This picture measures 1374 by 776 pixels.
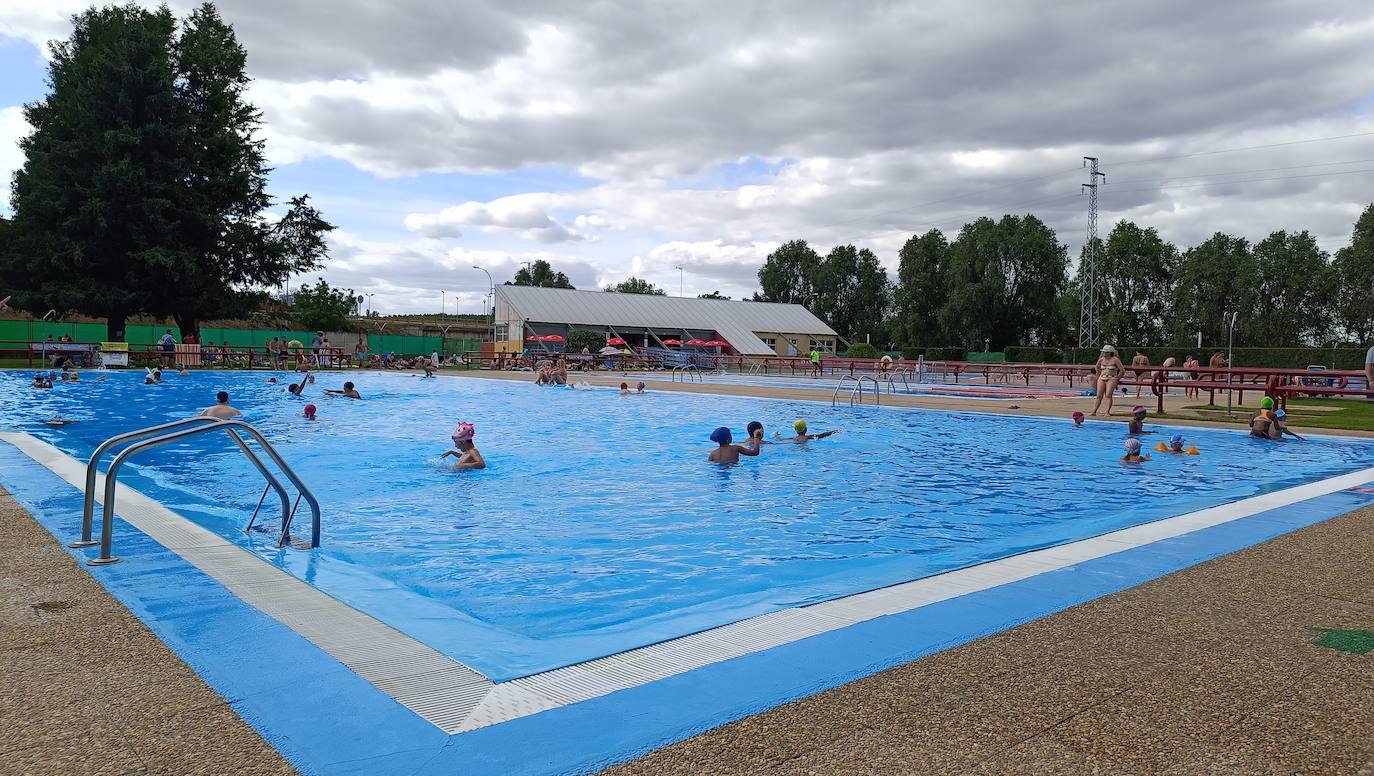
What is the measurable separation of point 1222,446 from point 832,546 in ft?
32.5

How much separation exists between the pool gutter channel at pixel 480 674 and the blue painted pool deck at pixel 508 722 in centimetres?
8

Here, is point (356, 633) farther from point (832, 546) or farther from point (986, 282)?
point (986, 282)

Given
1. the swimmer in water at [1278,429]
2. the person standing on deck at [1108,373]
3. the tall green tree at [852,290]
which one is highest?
the tall green tree at [852,290]

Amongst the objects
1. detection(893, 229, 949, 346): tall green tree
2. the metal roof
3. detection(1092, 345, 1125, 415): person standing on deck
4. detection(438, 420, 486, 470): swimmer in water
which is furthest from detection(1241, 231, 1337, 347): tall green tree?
detection(438, 420, 486, 470): swimmer in water

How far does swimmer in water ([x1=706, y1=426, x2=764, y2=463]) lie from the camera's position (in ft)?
39.0

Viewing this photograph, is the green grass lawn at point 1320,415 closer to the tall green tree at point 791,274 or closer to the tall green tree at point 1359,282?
the tall green tree at point 1359,282

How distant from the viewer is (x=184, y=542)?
5.64 metres

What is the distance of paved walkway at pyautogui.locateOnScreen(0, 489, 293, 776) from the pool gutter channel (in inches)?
21.5

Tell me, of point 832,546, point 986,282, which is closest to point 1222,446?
point 832,546

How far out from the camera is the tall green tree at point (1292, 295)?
2218 inches

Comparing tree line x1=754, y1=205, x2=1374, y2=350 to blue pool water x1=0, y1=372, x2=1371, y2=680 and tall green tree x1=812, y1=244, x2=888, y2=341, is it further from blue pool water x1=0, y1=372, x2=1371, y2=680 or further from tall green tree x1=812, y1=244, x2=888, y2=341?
blue pool water x1=0, y1=372, x2=1371, y2=680

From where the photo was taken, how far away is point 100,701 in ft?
9.70

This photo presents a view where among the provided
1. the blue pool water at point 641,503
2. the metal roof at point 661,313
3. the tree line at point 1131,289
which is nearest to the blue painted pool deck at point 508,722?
the blue pool water at point 641,503

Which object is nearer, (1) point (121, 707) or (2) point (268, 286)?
(1) point (121, 707)
